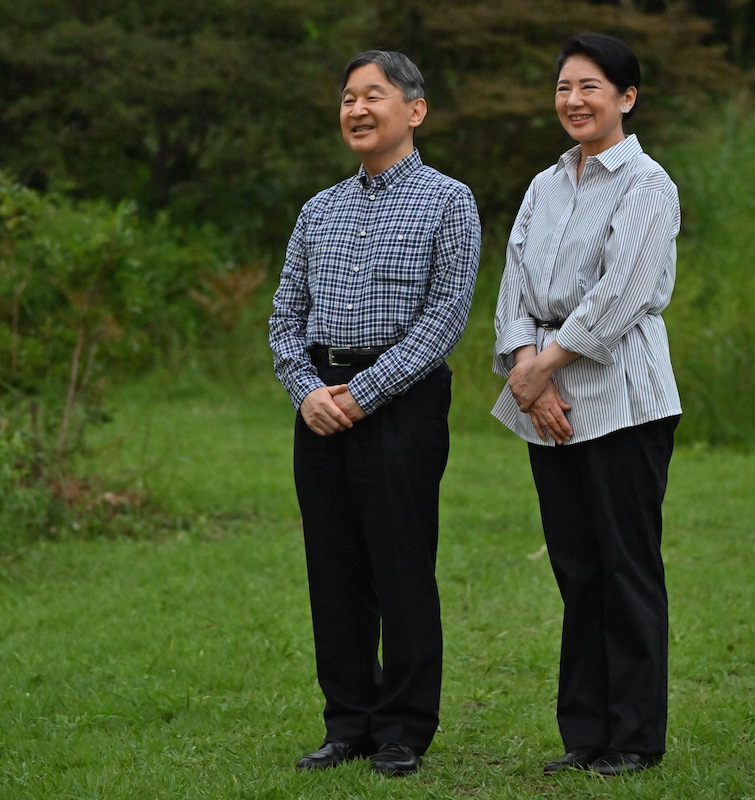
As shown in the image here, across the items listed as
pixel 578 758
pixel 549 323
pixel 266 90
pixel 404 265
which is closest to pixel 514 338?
pixel 549 323

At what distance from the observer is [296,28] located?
15.7m

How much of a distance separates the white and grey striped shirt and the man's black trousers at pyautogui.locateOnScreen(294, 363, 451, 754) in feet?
1.09

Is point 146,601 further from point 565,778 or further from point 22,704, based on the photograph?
point 565,778

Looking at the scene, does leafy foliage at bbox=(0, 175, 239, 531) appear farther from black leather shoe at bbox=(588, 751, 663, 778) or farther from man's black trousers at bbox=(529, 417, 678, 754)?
black leather shoe at bbox=(588, 751, 663, 778)

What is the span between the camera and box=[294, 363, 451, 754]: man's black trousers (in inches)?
142

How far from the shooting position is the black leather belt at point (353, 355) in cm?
362

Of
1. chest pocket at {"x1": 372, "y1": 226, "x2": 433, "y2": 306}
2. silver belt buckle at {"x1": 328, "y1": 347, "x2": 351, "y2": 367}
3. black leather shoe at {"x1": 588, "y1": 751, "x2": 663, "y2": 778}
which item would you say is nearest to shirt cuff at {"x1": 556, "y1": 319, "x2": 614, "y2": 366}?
chest pocket at {"x1": 372, "y1": 226, "x2": 433, "y2": 306}

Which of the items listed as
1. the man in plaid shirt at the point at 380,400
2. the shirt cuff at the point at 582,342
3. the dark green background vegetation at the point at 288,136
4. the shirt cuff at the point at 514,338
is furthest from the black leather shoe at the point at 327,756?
the dark green background vegetation at the point at 288,136

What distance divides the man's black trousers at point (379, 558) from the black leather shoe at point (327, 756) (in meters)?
0.03

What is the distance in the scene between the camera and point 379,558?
12.0ft

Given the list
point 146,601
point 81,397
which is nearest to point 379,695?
point 146,601

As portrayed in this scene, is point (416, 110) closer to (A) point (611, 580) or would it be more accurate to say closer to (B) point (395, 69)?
(B) point (395, 69)

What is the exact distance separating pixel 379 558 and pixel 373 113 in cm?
128

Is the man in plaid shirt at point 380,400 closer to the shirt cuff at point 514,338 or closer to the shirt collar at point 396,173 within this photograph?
the shirt collar at point 396,173
